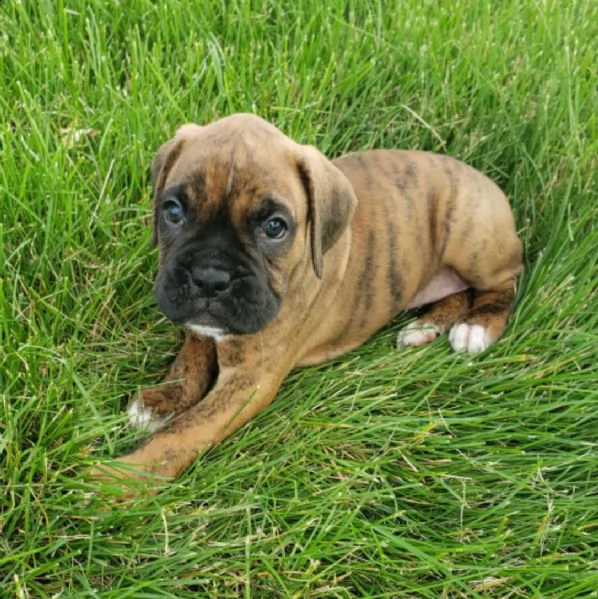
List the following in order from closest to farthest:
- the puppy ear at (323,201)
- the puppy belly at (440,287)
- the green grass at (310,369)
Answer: the green grass at (310,369), the puppy ear at (323,201), the puppy belly at (440,287)

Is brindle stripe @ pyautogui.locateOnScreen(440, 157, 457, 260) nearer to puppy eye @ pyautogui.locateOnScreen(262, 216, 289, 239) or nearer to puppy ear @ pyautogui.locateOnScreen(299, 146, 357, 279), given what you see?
puppy ear @ pyautogui.locateOnScreen(299, 146, 357, 279)

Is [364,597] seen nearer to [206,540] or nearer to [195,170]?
[206,540]

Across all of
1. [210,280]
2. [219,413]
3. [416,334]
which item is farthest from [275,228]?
[416,334]

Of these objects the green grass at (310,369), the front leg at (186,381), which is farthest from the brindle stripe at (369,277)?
the front leg at (186,381)

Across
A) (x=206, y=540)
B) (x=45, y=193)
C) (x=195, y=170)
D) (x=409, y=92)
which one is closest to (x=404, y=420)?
(x=206, y=540)

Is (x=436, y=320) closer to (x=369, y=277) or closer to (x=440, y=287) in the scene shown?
(x=440, y=287)

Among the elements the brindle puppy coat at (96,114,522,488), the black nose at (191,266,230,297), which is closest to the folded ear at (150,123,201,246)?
the brindle puppy coat at (96,114,522,488)

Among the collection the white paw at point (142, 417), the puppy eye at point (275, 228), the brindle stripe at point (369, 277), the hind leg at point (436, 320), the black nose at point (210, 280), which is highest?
the puppy eye at point (275, 228)

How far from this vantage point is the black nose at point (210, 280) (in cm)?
319

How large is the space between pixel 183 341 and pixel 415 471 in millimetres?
1375

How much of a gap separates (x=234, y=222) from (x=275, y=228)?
0.19 metres

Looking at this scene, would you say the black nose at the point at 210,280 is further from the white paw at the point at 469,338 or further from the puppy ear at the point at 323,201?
the white paw at the point at 469,338

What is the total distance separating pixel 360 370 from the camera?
4.07 m

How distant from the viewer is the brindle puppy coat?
3.28 metres
